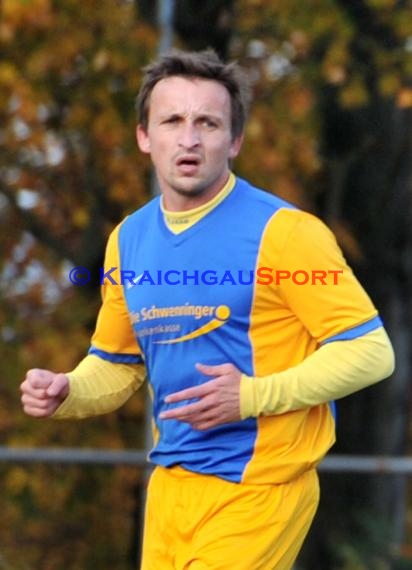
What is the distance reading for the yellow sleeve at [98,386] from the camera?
410 centimetres

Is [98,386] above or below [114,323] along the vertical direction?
below

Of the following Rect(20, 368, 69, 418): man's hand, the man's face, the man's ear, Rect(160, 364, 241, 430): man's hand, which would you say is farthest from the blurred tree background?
Rect(160, 364, 241, 430): man's hand

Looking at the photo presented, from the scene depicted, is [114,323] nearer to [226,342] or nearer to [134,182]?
[226,342]

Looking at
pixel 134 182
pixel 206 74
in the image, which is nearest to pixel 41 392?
pixel 206 74

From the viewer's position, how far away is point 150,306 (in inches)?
155

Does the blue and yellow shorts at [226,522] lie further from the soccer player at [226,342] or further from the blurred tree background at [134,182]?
the blurred tree background at [134,182]

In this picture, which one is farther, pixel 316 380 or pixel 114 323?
pixel 114 323

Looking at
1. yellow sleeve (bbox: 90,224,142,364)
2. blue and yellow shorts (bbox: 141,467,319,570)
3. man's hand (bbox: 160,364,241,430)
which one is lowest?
blue and yellow shorts (bbox: 141,467,319,570)

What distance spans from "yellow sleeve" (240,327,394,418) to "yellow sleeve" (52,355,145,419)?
1.85 ft

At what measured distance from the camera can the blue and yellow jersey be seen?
12.4 ft

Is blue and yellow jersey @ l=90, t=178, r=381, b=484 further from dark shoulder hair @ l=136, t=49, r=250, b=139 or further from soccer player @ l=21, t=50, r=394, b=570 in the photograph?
dark shoulder hair @ l=136, t=49, r=250, b=139

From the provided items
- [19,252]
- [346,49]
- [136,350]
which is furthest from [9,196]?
[136,350]

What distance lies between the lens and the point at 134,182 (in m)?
9.16

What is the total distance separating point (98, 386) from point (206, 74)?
Result: 88 cm
